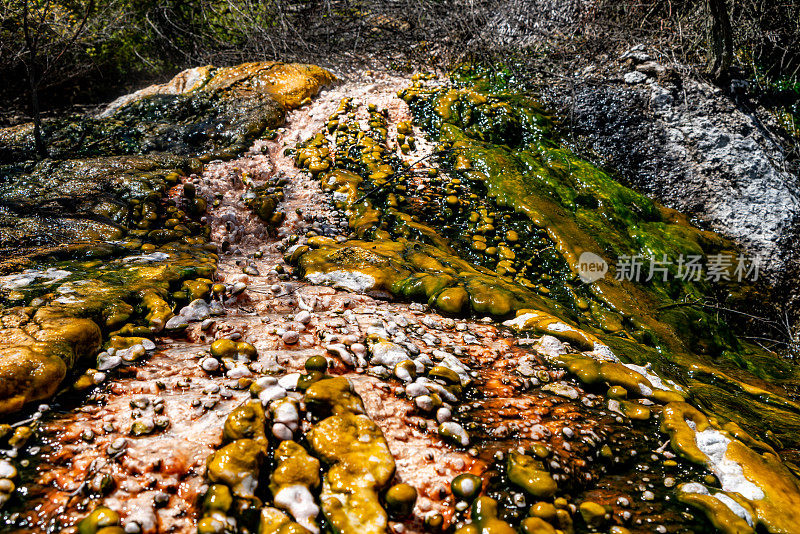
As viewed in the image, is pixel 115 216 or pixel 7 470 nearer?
pixel 7 470

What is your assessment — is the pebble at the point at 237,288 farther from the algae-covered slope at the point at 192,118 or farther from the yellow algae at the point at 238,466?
the algae-covered slope at the point at 192,118

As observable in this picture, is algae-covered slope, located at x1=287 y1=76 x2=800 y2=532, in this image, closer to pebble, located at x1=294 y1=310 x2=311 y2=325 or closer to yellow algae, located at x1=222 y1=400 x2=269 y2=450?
pebble, located at x1=294 y1=310 x2=311 y2=325

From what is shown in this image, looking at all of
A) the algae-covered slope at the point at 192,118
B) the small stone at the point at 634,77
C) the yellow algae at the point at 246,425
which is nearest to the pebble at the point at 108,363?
the yellow algae at the point at 246,425

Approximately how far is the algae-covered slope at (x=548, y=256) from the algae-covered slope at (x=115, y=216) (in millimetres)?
1098

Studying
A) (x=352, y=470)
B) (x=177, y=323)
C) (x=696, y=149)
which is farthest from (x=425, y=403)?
(x=696, y=149)

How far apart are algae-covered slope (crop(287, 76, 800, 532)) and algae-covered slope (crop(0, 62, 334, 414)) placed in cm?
110

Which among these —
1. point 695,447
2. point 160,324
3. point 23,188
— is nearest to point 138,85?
point 23,188

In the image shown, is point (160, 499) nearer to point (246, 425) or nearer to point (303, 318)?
point (246, 425)

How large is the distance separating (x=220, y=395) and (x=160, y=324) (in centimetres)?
83

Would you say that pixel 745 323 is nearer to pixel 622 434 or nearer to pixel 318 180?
pixel 622 434

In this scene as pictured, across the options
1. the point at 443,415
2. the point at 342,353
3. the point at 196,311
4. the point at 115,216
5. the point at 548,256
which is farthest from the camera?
the point at 548,256

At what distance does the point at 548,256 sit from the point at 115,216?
436cm

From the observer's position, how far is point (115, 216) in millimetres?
3830

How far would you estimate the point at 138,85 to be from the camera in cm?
963
